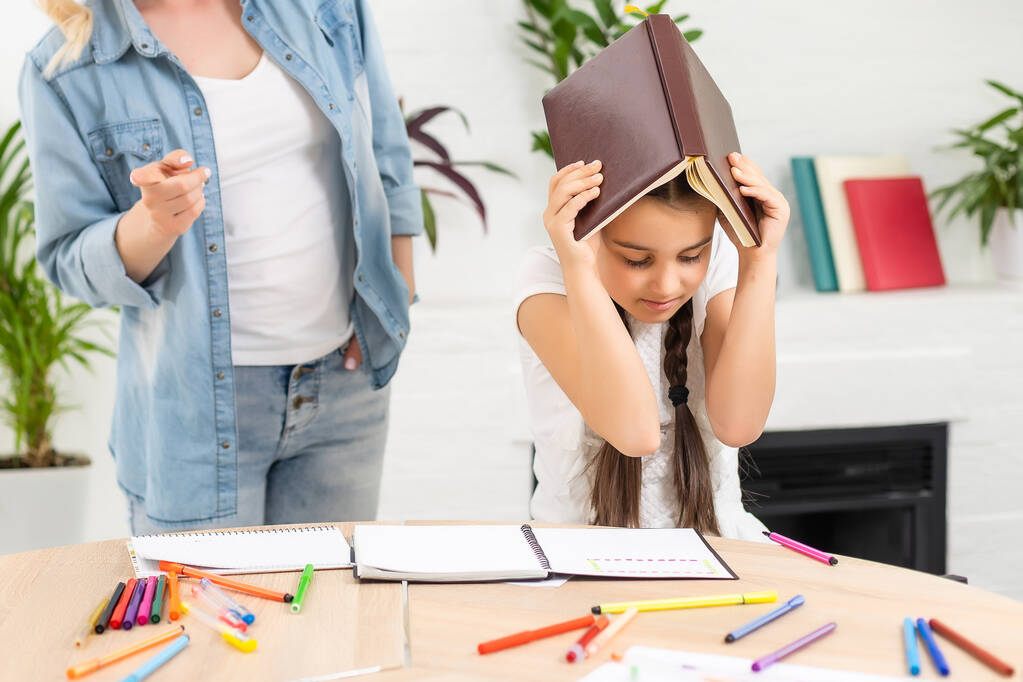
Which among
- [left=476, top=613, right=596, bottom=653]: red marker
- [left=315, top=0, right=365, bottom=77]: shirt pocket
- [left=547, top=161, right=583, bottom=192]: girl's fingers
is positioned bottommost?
[left=476, top=613, right=596, bottom=653]: red marker

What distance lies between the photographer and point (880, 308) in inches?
95.6

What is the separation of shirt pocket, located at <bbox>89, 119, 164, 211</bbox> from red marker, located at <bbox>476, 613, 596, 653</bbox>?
33.1 inches

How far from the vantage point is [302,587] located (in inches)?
36.8

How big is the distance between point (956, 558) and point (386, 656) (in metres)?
2.14

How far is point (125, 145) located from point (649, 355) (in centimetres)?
77

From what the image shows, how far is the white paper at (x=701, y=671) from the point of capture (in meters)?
0.79

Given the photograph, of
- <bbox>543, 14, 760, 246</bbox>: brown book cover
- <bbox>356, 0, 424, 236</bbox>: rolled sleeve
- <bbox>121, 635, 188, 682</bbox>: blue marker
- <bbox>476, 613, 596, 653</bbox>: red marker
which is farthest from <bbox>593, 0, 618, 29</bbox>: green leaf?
<bbox>121, 635, 188, 682</bbox>: blue marker

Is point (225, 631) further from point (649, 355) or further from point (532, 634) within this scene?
point (649, 355)

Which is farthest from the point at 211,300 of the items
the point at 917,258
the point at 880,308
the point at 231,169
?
the point at 917,258

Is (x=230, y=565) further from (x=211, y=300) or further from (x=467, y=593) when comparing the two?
(x=211, y=300)

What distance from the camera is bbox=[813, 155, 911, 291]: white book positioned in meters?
2.59

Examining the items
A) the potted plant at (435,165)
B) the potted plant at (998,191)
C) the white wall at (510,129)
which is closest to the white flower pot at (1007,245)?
the potted plant at (998,191)

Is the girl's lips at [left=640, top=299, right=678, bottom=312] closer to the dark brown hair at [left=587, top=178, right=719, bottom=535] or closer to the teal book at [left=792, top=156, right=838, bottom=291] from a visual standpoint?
the dark brown hair at [left=587, top=178, right=719, bottom=535]

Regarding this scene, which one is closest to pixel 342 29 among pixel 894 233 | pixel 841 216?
pixel 841 216
